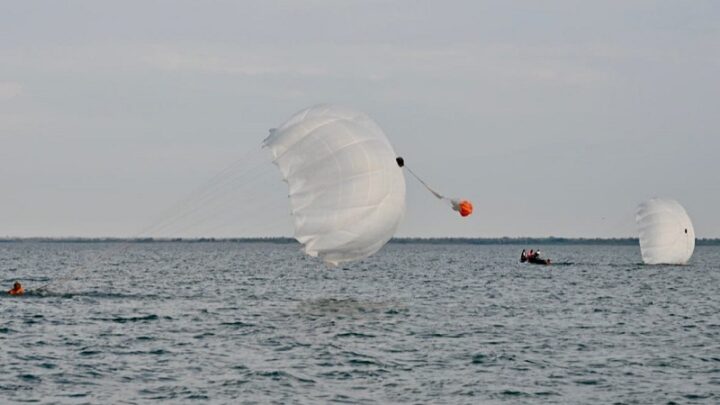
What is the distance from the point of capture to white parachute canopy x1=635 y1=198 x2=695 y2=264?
116000mm

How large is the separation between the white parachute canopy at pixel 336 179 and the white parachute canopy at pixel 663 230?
2862 inches

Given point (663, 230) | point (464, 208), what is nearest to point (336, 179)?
point (464, 208)

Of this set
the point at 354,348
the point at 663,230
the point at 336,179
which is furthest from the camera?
the point at 663,230

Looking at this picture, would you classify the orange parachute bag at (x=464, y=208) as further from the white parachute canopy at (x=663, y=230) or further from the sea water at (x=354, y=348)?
the white parachute canopy at (x=663, y=230)

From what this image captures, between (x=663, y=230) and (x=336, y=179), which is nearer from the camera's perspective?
(x=336, y=179)

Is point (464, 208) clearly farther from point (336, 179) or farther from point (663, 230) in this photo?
point (663, 230)

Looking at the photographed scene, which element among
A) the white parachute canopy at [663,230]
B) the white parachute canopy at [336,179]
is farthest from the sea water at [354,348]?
the white parachute canopy at [663,230]

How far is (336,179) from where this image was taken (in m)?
47.4

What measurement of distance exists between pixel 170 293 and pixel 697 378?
45.2 meters

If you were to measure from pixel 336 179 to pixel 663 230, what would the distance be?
7624 centimetres

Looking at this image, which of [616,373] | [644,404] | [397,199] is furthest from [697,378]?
[397,199]

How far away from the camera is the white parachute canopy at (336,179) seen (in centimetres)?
4734

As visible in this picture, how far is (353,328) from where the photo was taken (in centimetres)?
5116

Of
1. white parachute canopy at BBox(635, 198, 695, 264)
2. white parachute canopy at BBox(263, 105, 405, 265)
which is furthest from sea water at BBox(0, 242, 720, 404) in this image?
white parachute canopy at BBox(635, 198, 695, 264)
